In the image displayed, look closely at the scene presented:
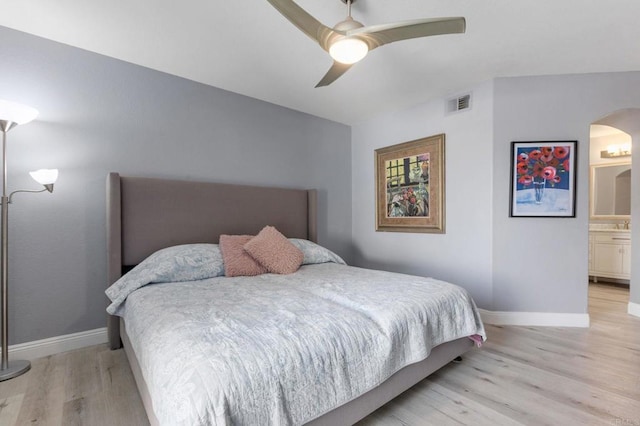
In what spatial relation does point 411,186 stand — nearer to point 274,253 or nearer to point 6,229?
point 274,253

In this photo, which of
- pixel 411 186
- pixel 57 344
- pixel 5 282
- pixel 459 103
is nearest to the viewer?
pixel 5 282

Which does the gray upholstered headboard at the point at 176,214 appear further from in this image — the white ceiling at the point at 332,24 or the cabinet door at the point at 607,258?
the cabinet door at the point at 607,258

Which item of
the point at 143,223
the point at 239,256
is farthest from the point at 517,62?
the point at 143,223

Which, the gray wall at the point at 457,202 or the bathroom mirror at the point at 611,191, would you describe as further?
the bathroom mirror at the point at 611,191

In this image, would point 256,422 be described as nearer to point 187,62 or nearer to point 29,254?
point 29,254

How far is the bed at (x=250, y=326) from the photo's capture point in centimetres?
109

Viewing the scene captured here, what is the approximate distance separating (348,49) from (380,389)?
1868mm

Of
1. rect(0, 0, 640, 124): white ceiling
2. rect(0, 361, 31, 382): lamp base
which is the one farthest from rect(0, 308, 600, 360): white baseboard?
rect(0, 0, 640, 124): white ceiling

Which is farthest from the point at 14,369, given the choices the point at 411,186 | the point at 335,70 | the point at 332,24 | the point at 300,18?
the point at 411,186

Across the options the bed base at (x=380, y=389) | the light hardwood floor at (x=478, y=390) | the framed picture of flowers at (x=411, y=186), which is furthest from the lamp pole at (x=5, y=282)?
the framed picture of flowers at (x=411, y=186)

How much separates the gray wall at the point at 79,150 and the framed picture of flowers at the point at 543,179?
2.98 meters

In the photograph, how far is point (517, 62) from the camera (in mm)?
2689

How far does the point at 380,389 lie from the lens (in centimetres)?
154

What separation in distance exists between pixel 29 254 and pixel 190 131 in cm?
163
